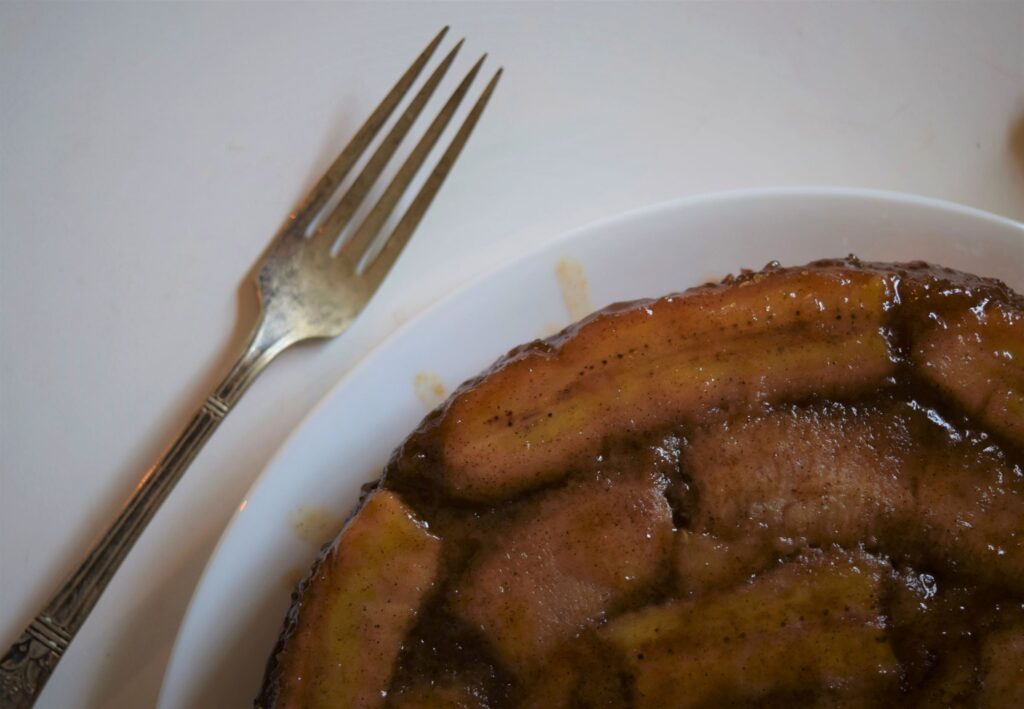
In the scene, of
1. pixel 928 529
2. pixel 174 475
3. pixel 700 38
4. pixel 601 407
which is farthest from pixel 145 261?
pixel 928 529

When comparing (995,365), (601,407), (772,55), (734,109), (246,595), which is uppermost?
(772,55)

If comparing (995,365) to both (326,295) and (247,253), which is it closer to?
(326,295)

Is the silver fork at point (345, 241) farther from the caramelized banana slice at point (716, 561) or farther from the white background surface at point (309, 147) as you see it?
the caramelized banana slice at point (716, 561)

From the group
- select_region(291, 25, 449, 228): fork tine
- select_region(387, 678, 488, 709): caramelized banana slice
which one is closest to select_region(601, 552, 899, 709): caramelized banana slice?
select_region(387, 678, 488, 709): caramelized banana slice

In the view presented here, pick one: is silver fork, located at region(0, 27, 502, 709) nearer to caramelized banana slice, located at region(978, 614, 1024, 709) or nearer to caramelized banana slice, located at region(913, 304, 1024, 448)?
caramelized banana slice, located at region(913, 304, 1024, 448)

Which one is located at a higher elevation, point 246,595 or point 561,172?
point 561,172

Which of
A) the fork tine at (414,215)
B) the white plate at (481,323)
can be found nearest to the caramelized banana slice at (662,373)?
the white plate at (481,323)
